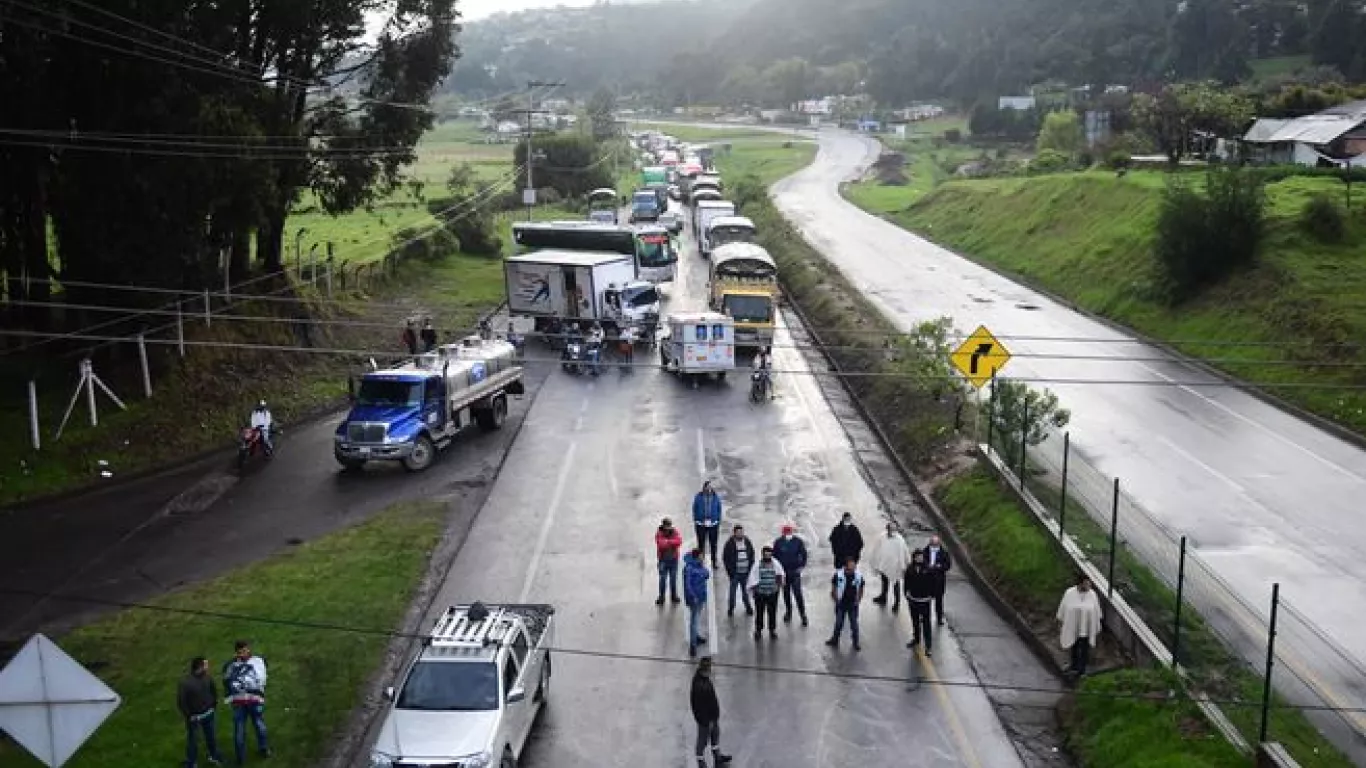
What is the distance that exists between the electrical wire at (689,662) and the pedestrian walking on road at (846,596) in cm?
90

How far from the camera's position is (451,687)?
46.6ft

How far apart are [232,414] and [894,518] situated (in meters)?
17.4

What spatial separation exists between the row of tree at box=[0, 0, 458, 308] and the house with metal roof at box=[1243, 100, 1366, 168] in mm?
47247

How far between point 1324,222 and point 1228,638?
101ft

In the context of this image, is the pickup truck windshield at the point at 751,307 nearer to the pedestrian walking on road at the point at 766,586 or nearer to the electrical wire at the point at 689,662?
the pedestrian walking on road at the point at 766,586

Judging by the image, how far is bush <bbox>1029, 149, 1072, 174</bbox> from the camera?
3250 inches

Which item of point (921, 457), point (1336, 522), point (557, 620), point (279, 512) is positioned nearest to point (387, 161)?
point (279, 512)

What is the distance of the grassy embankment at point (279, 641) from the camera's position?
1551 cm

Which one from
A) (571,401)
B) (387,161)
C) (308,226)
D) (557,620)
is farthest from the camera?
(308,226)

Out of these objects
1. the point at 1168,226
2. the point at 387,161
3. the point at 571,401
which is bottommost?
the point at 571,401

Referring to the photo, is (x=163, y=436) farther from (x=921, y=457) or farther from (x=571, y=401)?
(x=921, y=457)

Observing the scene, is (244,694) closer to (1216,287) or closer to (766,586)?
(766,586)

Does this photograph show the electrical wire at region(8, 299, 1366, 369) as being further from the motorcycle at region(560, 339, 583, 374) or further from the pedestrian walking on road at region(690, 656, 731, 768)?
the pedestrian walking on road at region(690, 656, 731, 768)

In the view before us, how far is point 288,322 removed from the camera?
38125mm
